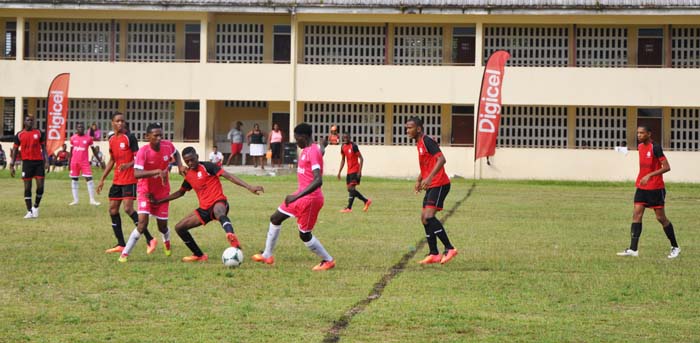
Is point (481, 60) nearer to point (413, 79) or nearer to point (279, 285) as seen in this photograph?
point (413, 79)

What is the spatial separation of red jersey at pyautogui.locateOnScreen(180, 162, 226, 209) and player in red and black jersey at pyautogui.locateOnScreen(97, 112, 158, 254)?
5.96ft

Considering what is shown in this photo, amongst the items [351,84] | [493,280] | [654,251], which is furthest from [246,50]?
[493,280]

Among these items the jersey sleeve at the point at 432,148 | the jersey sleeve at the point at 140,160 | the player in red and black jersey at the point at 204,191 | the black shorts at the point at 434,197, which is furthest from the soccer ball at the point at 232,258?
the jersey sleeve at the point at 432,148

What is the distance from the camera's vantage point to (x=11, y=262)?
47.5 ft

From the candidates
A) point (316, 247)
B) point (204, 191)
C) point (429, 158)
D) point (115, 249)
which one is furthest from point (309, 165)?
point (115, 249)

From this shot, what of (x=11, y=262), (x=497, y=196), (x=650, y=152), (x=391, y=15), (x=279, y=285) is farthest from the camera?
(x=391, y=15)

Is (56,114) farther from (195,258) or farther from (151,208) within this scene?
(195,258)

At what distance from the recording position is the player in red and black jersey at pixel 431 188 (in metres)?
14.7

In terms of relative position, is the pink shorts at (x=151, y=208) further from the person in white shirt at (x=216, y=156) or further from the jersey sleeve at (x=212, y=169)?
the person in white shirt at (x=216, y=156)

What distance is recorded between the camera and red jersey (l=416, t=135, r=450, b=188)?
48.3ft

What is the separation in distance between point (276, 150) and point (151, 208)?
27165 millimetres

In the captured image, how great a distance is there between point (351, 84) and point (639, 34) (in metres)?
11.2

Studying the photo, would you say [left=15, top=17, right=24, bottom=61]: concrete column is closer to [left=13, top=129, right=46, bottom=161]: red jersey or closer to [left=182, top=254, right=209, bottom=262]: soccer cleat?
[left=13, top=129, right=46, bottom=161]: red jersey

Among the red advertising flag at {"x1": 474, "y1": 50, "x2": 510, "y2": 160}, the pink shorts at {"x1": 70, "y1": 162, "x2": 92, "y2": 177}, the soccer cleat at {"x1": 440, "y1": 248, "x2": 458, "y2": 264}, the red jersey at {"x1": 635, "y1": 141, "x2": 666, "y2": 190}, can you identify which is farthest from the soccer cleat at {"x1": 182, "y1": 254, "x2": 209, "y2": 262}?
the red advertising flag at {"x1": 474, "y1": 50, "x2": 510, "y2": 160}
